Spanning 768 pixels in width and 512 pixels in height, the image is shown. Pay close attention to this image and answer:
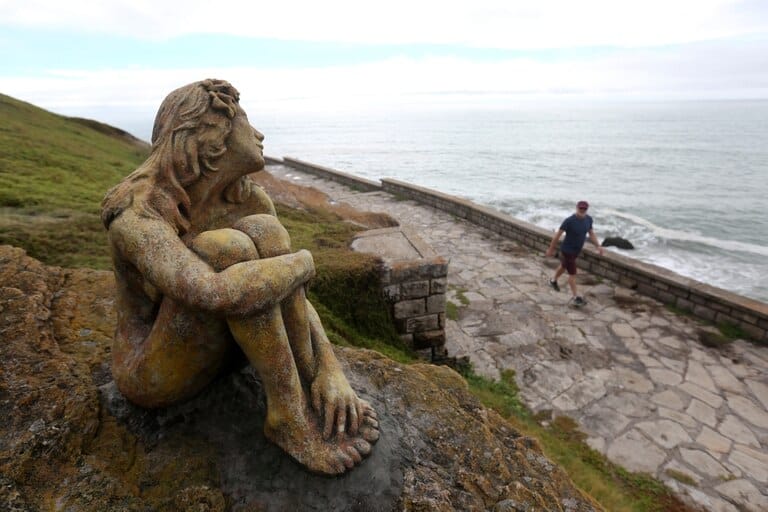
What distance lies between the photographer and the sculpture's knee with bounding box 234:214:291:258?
1968mm

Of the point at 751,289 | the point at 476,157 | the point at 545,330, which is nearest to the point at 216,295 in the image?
the point at 545,330

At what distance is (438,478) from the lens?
211 cm

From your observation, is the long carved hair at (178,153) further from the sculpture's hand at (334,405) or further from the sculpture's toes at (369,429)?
the sculpture's toes at (369,429)

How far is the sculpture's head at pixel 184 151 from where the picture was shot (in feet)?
6.12

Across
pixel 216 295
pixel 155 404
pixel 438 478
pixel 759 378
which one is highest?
pixel 216 295

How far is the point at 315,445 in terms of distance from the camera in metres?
1.91

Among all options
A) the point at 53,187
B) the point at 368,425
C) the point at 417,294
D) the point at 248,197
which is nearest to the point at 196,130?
the point at 248,197

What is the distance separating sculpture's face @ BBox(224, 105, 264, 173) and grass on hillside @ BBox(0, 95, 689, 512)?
2.56m

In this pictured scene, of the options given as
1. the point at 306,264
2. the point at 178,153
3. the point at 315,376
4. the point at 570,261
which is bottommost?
the point at 570,261

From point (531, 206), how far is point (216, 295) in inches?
888

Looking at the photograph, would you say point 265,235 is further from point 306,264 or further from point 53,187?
point 53,187

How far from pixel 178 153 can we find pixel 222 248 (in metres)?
0.47

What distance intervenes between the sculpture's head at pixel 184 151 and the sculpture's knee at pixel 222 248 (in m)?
0.21

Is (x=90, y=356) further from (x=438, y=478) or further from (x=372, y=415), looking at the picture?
(x=438, y=478)
